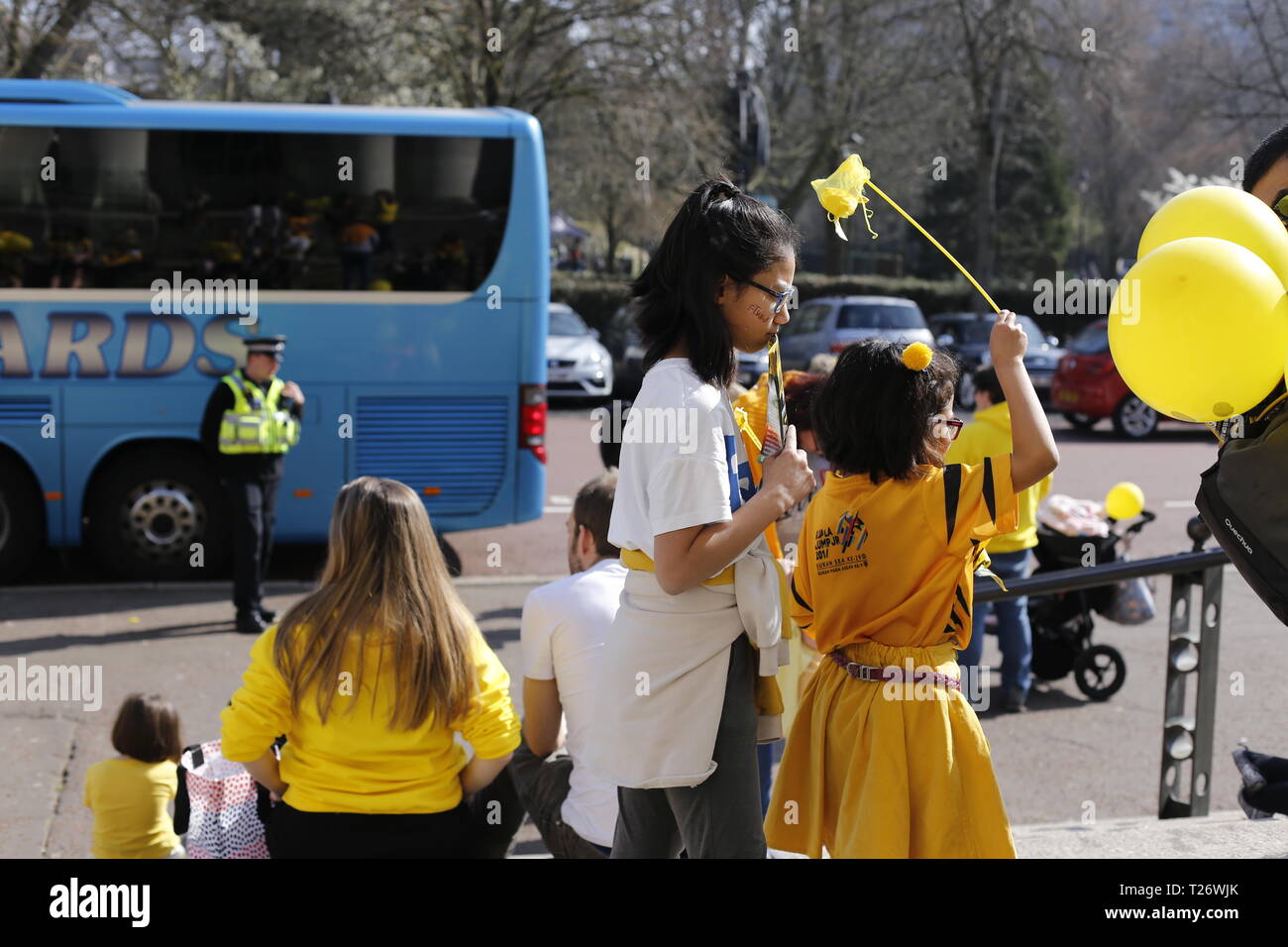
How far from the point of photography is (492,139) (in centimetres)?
954

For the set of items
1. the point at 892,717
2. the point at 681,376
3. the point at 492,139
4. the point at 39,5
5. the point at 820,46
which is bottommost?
the point at 892,717

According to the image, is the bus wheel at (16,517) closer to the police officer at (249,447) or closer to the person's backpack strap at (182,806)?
the police officer at (249,447)

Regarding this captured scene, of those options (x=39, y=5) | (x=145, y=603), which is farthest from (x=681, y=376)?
(x=39, y=5)

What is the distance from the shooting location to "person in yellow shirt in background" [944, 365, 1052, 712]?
6297 millimetres

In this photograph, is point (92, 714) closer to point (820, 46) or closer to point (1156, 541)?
point (1156, 541)

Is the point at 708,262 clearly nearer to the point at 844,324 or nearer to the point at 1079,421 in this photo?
the point at 1079,421

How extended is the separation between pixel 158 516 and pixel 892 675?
7.27m

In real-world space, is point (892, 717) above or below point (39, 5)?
below

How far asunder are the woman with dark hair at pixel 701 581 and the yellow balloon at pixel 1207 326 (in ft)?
2.29

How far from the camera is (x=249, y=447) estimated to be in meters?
7.91

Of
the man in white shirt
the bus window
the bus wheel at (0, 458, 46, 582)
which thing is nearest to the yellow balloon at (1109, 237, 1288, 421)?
the man in white shirt

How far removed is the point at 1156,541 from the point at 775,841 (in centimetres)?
880

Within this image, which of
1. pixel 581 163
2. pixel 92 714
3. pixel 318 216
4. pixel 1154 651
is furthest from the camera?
pixel 581 163

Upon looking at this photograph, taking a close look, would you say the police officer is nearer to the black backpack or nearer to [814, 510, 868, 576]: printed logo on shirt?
[814, 510, 868, 576]: printed logo on shirt
